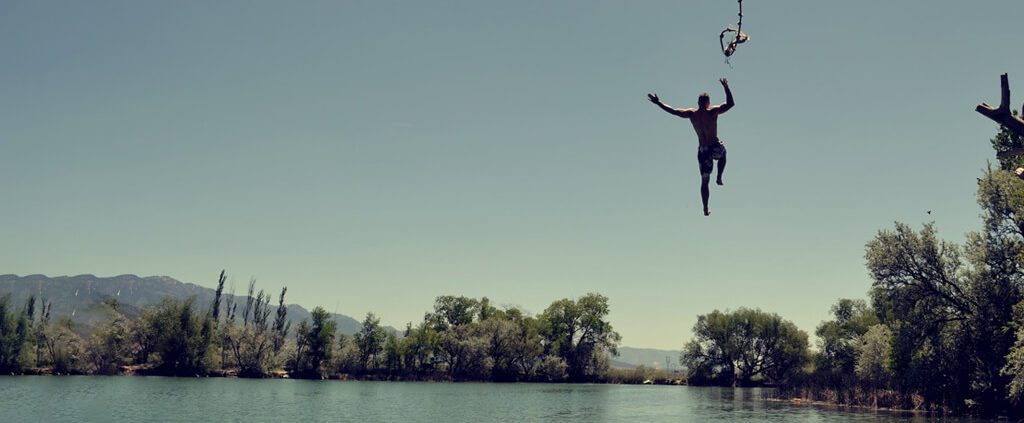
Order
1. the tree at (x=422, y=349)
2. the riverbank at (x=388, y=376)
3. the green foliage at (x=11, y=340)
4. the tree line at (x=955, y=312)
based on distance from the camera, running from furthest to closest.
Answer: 1. the tree at (x=422, y=349)
2. the riverbank at (x=388, y=376)
3. the green foliage at (x=11, y=340)
4. the tree line at (x=955, y=312)

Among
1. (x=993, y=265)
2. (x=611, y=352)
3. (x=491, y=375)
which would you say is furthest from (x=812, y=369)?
(x=993, y=265)

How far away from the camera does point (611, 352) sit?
371 ft

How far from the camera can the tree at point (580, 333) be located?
113m

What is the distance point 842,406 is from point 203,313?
84658 mm

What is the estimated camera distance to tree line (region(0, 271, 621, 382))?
92938mm

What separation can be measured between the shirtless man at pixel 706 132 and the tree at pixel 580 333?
105 meters

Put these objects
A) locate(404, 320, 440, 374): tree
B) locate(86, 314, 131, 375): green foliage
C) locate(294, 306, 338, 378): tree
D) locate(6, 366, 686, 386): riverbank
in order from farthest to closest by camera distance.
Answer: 1. locate(404, 320, 440, 374): tree
2. locate(294, 306, 338, 378): tree
3. locate(6, 366, 686, 386): riverbank
4. locate(86, 314, 131, 375): green foliage

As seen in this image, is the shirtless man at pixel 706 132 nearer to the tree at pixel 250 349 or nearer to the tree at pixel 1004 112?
the tree at pixel 1004 112

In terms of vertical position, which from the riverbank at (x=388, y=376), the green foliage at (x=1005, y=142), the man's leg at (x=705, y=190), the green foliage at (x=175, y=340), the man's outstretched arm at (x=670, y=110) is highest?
the green foliage at (x=1005, y=142)

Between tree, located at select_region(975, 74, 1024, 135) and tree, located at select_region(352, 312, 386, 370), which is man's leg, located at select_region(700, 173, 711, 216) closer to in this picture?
tree, located at select_region(975, 74, 1024, 135)

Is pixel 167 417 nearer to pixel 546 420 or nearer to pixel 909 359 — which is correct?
pixel 546 420

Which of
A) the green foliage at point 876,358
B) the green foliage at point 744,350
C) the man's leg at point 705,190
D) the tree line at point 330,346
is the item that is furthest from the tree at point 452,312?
the man's leg at point 705,190

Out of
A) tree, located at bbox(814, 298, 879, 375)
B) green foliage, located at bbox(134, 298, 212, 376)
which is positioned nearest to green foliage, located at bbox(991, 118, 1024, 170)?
tree, located at bbox(814, 298, 879, 375)

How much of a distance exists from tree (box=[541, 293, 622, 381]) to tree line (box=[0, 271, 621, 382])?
0.16 m
